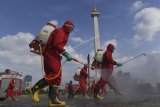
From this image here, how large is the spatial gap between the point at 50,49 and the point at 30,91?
1.32 m

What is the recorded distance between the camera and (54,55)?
8.41 meters

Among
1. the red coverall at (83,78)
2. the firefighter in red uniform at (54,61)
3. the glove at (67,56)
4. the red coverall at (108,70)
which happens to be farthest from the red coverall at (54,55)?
the red coverall at (83,78)

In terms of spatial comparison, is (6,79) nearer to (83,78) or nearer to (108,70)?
(83,78)

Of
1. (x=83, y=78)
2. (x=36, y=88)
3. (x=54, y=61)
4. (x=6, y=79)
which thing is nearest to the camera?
(x=54, y=61)

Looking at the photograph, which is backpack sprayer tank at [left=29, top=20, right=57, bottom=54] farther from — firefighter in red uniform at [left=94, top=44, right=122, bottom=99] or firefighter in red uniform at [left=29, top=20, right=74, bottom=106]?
firefighter in red uniform at [left=94, top=44, right=122, bottom=99]

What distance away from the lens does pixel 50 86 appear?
8.36m

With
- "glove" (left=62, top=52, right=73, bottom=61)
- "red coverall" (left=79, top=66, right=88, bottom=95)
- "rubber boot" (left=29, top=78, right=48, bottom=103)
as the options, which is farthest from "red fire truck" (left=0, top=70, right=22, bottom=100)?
"glove" (left=62, top=52, right=73, bottom=61)

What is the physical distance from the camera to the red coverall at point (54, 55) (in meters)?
8.29

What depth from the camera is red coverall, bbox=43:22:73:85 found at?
8.29 m

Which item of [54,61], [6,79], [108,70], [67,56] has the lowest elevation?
[54,61]

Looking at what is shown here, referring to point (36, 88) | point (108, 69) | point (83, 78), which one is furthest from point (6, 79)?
point (36, 88)

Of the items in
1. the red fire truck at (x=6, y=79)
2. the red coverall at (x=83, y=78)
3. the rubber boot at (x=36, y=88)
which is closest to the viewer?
the rubber boot at (x=36, y=88)

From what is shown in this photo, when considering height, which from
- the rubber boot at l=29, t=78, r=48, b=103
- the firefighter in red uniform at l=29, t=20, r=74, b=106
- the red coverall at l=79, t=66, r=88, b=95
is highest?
the red coverall at l=79, t=66, r=88, b=95

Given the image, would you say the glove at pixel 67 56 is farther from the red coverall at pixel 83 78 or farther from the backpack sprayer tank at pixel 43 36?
the red coverall at pixel 83 78
